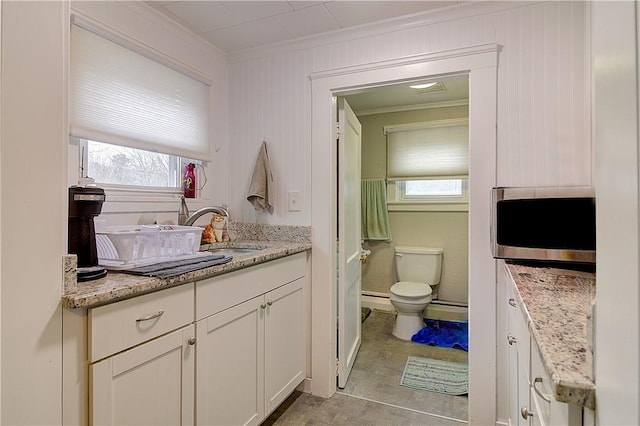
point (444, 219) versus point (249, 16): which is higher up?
point (249, 16)

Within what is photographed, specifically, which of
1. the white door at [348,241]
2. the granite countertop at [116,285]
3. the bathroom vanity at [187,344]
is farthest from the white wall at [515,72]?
the granite countertop at [116,285]

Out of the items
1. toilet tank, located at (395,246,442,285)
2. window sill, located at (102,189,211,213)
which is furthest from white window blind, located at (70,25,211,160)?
toilet tank, located at (395,246,442,285)

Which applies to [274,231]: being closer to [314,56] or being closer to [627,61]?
[314,56]

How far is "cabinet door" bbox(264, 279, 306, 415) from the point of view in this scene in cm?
179

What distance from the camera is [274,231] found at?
2340 millimetres

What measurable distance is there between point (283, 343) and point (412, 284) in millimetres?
1722

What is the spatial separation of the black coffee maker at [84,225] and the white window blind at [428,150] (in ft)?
9.94

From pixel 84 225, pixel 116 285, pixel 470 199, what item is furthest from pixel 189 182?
pixel 470 199

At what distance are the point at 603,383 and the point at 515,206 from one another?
1.17m

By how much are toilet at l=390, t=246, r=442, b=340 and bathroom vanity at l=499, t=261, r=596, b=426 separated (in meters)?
1.55

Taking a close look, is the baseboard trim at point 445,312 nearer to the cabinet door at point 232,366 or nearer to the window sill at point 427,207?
the window sill at point 427,207

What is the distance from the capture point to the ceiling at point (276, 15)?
1834mm

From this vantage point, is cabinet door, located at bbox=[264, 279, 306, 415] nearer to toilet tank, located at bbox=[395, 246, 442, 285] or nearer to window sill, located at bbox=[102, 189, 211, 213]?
window sill, located at bbox=[102, 189, 211, 213]

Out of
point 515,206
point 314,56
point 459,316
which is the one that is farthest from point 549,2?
point 459,316
